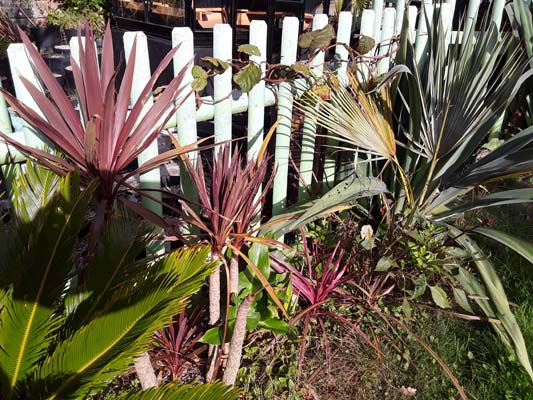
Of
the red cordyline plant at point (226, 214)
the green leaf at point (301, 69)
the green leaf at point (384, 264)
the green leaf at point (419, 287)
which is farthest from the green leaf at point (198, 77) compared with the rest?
the green leaf at point (419, 287)

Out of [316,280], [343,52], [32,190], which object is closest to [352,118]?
[343,52]

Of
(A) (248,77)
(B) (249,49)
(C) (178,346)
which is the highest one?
(B) (249,49)

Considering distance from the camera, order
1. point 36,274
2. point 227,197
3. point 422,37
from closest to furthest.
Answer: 1. point 36,274
2. point 227,197
3. point 422,37

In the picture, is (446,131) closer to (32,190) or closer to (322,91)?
(322,91)

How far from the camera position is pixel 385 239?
2.22 m

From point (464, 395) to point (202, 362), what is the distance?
3.54 ft

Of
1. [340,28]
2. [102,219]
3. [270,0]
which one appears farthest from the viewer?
[270,0]

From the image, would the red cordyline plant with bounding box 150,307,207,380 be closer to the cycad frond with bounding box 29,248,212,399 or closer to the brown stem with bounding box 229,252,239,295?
the brown stem with bounding box 229,252,239,295

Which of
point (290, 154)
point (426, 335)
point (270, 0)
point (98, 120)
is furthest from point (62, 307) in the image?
point (270, 0)

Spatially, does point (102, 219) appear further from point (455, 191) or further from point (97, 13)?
point (97, 13)

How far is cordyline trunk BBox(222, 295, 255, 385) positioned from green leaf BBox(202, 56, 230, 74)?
974mm

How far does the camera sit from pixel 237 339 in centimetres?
153

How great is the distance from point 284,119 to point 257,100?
228mm

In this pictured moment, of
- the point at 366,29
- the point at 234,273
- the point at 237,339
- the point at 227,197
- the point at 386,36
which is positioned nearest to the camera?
the point at 237,339
